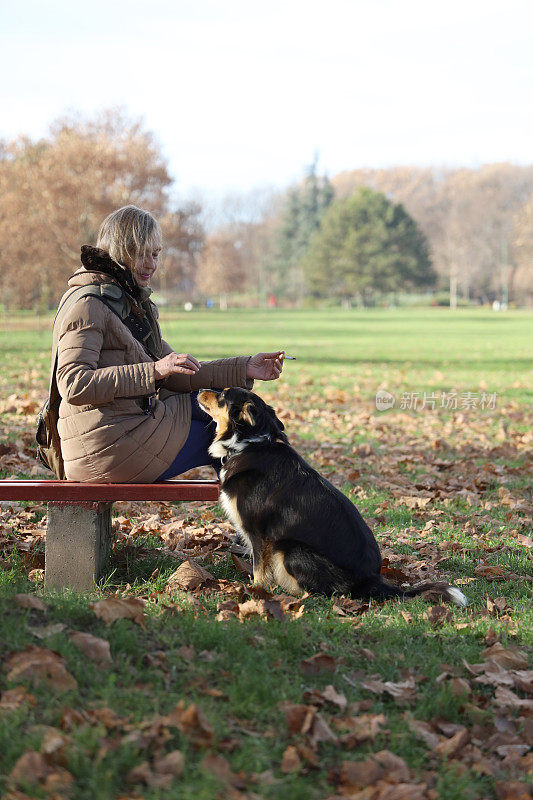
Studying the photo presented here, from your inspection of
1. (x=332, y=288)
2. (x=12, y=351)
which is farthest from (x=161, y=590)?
(x=332, y=288)

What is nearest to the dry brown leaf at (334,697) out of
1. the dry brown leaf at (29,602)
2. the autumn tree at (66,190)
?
the dry brown leaf at (29,602)

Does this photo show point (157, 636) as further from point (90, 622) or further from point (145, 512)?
point (145, 512)

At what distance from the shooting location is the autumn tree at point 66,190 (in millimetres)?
35031

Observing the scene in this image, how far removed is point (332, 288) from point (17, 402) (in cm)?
8484

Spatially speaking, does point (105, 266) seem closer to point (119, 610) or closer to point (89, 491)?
point (89, 491)

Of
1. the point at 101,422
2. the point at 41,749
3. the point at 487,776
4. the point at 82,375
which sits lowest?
the point at 487,776

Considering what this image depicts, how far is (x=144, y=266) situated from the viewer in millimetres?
4805

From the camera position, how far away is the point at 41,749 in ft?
8.84

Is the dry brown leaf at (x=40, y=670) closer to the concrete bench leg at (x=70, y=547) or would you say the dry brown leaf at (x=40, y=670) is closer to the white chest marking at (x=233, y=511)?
the concrete bench leg at (x=70, y=547)

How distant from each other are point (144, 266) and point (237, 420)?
1.09 metres

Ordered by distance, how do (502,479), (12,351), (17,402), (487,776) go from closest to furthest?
1. (487,776)
2. (502,479)
3. (17,402)
4. (12,351)

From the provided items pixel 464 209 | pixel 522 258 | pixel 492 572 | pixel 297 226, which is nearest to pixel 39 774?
pixel 492 572

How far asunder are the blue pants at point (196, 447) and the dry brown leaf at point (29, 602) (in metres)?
1.39

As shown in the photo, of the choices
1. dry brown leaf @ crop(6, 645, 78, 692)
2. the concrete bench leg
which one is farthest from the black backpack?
dry brown leaf @ crop(6, 645, 78, 692)
